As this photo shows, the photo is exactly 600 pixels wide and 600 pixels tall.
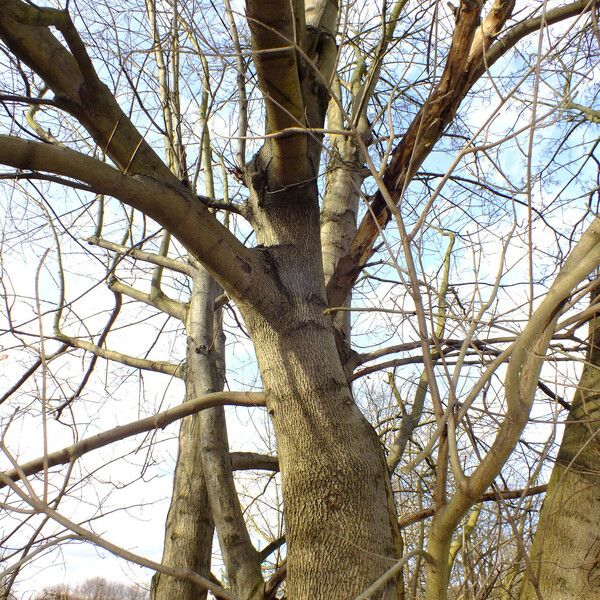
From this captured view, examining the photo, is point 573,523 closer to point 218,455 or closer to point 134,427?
point 218,455

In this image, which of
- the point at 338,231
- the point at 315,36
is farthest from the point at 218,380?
the point at 315,36

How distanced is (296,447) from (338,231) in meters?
1.61

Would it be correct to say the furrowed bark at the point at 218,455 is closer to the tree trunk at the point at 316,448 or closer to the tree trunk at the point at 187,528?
the tree trunk at the point at 187,528

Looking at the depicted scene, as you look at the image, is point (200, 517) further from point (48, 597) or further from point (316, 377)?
point (316, 377)

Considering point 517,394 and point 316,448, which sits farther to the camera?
point 316,448

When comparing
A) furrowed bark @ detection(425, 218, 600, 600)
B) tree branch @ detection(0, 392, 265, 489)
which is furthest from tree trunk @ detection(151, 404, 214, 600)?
furrowed bark @ detection(425, 218, 600, 600)

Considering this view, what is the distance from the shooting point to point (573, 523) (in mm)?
2455

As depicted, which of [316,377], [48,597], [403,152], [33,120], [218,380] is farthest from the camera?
[33,120]

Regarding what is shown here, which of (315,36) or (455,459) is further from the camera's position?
(315,36)

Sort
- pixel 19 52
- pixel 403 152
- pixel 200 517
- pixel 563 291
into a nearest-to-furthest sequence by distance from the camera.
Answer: pixel 563 291
pixel 19 52
pixel 403 152
pixel 200 517

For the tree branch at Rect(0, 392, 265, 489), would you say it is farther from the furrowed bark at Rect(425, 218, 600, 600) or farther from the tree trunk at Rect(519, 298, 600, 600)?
the tree trunk at Rect(519, 298, 600, 600)

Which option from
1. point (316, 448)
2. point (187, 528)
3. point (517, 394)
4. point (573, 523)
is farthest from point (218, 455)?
point (517, 394)

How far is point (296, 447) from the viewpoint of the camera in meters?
2.10

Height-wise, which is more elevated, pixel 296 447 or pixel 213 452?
pixel 213 452
